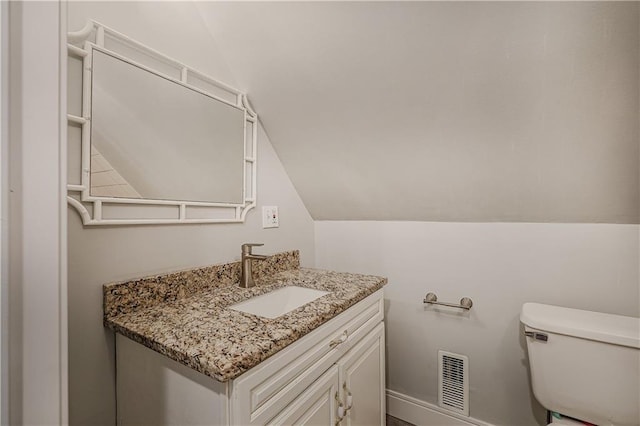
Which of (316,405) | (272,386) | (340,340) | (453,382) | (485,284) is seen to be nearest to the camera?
(272,386)

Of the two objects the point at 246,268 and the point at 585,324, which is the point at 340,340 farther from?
the point at 585,324

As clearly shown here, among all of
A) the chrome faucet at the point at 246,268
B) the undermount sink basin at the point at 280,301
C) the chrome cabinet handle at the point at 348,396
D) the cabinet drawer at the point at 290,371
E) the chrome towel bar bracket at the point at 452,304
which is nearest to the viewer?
the cabinet drawer at the point at 290,371

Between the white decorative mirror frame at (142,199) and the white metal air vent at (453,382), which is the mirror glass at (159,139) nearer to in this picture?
the white decorative mirror frame at (142,199)

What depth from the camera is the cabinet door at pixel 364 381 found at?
1.10 meters

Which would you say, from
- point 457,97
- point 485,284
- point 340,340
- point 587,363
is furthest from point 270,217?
point 587,363

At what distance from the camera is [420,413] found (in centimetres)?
165

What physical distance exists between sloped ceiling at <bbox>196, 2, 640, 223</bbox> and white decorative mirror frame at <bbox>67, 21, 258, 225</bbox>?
164 millimetres

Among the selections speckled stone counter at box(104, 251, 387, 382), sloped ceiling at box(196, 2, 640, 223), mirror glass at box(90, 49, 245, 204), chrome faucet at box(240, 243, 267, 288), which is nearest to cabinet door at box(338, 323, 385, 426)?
speckled stone counter at box(104, 251, 387, 382)

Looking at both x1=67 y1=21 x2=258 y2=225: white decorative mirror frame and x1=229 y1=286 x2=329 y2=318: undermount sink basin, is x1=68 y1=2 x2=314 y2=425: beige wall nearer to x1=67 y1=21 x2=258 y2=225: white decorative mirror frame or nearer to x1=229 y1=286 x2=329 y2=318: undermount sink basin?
x1=67 y1=21 x2=258 y2=225: white decorative mirror frame

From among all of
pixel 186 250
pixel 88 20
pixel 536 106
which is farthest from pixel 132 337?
pixel 536 106

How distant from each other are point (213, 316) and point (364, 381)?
0.70 meters

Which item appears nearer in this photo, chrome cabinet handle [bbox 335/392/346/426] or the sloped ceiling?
the sloped ceiling

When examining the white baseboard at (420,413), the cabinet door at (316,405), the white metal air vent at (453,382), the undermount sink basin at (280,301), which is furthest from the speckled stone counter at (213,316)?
the white baseboard at (420,413)

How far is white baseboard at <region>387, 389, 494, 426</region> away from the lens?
1554 millimetres
